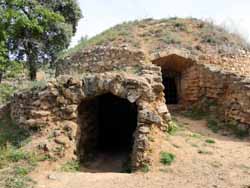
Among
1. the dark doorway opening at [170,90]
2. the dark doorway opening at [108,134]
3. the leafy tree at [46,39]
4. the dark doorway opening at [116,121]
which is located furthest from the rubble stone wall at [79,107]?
the leafy tree at [46,39]

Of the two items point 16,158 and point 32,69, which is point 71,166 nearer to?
point 16,158

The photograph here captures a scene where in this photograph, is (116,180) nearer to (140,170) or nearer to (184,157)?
(140,170)

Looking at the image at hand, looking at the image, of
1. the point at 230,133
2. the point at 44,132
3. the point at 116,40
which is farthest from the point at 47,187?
the point at 116,40

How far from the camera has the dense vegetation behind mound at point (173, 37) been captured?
12742 mm

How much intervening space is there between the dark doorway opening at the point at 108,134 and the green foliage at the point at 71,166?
0.85 feet

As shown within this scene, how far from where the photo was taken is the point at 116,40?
13.1 metres

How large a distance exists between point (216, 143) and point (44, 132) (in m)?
4.11

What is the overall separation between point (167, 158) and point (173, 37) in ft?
21.1

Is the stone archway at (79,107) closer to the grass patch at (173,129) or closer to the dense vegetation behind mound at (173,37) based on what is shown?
the grass patch at (173,129)

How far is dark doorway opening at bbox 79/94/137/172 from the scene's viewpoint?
8.84 metres

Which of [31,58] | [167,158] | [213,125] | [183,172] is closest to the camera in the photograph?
[183,172]

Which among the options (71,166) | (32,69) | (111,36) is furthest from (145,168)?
(32,69)

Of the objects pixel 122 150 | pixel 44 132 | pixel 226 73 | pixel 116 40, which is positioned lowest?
pixel 122 150

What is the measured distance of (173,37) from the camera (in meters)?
13.0
